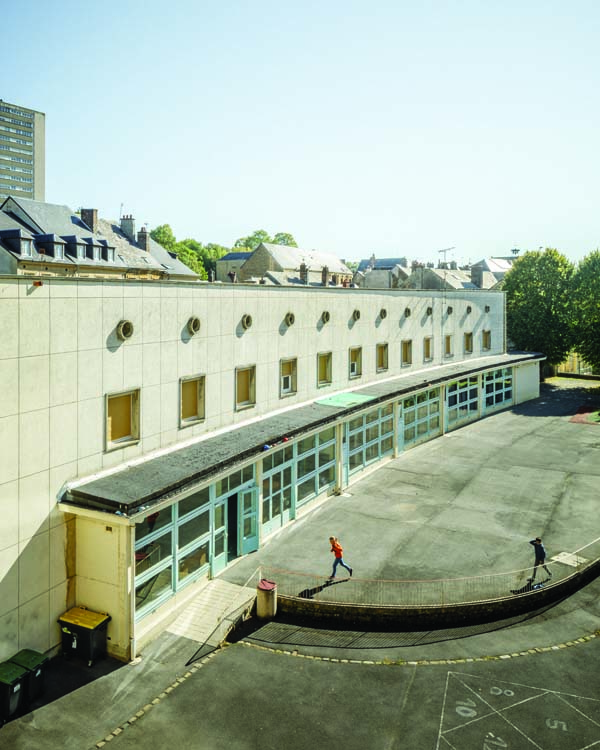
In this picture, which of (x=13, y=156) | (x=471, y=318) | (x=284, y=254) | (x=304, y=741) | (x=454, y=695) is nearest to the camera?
(x=304, y=741)

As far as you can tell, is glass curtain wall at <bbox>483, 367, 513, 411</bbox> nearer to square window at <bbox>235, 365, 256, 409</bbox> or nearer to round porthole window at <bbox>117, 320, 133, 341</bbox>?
square window at <bbox>235, 365, 256, 409</bbox>

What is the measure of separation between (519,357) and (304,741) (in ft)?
127

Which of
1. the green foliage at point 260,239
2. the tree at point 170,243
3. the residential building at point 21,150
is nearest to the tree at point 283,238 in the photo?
the green foliage at point 260,239

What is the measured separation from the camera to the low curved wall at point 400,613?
17.1 meters

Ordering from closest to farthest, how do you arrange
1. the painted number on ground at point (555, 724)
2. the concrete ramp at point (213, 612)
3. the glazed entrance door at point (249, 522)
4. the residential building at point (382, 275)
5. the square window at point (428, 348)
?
the painted number on ground at point (555, 724), the concrete ramp at point (213, 612), the glazed entrance door at point (249, 522), the square window at point (428, 348), the residential building at point (382, 275)

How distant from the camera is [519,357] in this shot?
152 feet

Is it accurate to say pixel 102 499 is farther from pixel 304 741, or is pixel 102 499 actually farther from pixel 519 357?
pixel 519 357

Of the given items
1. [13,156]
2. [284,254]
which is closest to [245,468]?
[284,254]

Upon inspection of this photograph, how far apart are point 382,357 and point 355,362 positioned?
10.1 ft

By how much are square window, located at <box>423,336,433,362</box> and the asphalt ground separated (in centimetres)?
1566

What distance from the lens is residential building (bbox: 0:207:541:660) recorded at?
14.6 metres

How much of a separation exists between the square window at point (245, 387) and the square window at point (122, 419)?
17.4 ft

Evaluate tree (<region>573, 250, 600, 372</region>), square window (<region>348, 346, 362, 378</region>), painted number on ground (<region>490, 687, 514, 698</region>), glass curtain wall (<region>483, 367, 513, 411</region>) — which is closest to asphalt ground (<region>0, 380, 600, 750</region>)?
painted number on ground (<region>490, 687, 514, 698</region>)

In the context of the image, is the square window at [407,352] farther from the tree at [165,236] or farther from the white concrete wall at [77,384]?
the tree at [165,236]
